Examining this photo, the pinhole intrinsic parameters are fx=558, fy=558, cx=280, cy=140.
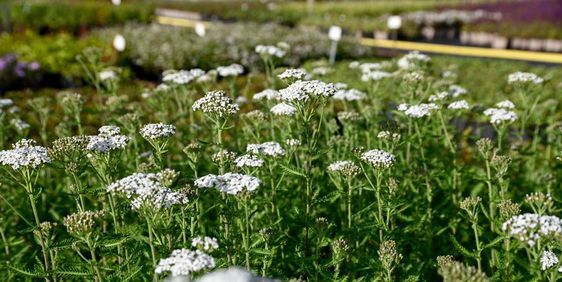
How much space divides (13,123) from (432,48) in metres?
19.3

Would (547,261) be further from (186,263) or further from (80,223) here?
(80,223)

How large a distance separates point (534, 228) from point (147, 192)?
7.40ft

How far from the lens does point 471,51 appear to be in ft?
72.1

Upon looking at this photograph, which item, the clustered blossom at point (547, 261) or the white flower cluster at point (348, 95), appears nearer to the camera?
the clustered blossom at point (547, 261)

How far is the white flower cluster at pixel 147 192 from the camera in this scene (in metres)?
3.43

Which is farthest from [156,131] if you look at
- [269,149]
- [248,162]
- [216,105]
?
[269,149]

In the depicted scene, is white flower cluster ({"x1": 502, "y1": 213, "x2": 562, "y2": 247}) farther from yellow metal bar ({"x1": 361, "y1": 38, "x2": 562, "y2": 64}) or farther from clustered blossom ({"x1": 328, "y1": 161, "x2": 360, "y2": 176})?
yellow metal bar ({"x1": 361, "y1": 38, "x2": 562, "y2": 64})

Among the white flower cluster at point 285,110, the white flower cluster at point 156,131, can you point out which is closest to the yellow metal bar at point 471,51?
the white flower cluster at point 285,110

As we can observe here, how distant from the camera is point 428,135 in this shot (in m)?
5.79

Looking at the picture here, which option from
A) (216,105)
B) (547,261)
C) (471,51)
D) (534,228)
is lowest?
(471,51)

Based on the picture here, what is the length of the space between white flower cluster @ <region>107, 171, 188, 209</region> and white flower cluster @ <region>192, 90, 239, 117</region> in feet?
3.18

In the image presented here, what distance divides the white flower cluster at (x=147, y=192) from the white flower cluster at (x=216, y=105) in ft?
3.18

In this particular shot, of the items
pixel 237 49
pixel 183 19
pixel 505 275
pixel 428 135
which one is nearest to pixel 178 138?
pixel 428 135

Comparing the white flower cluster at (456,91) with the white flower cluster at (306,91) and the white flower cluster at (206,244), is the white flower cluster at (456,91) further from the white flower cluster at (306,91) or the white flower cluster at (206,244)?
the white flower cluster at (206,244)
